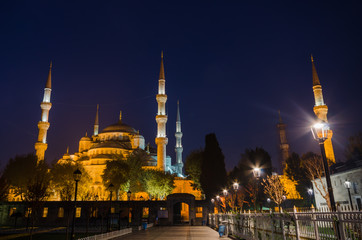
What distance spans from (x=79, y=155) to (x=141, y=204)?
39614mm

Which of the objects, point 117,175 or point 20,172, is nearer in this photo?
point 20,172

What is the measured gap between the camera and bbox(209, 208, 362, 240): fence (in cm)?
591

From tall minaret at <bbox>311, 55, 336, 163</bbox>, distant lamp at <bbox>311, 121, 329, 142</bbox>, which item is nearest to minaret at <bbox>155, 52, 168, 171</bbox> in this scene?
tall minaret at <bbox>311, 55, 336, 163</bbox>

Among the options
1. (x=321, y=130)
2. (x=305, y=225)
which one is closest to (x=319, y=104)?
(x=321, y=130)

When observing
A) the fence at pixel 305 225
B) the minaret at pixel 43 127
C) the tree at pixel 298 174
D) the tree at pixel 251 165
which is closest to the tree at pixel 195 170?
the tree at pixel 251 165

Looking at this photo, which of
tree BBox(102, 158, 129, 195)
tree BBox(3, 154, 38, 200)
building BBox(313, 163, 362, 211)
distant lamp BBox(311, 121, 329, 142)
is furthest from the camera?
tree BBox(102, 158, 129, 195)

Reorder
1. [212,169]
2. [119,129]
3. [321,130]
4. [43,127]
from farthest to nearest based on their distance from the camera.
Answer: [119,129] → [43,127] → [212,169] → [321,130]

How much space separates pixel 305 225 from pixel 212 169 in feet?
117

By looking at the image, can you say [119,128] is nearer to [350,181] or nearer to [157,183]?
[157,183]

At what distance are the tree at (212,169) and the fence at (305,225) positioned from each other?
2770cm

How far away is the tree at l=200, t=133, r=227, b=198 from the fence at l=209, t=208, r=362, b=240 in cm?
2770

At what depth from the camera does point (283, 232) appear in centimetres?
918

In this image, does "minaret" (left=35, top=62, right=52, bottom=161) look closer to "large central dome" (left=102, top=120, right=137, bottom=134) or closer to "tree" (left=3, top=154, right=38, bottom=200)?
"tree" (left=3, top=154, right=38, bottom=200)

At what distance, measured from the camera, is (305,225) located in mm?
7965
